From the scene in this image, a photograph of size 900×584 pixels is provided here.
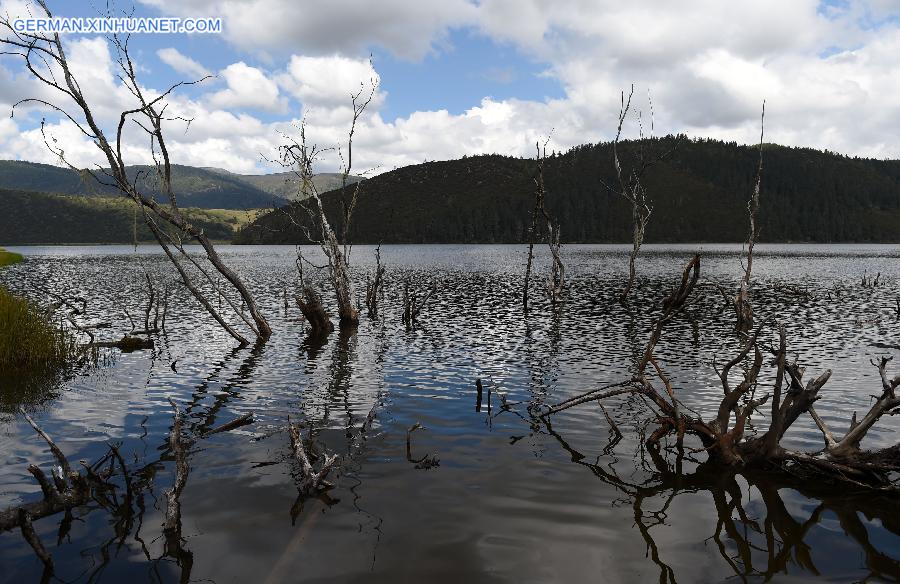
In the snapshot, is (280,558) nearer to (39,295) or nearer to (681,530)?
(681,530)

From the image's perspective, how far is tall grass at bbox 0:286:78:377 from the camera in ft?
55.9

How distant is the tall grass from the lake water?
6.07 feet

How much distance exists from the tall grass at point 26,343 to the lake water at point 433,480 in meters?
1.85

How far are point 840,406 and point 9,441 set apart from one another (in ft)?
60.1

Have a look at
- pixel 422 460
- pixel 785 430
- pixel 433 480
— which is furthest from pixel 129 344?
pixel 785 430

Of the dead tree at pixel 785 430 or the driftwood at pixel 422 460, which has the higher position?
the dead tree at pixel 785 430

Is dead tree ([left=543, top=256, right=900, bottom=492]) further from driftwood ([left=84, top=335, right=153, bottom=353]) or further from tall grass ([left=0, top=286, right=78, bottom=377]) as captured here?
driftwood ([left=84, top=335, right=153, bottom=353])

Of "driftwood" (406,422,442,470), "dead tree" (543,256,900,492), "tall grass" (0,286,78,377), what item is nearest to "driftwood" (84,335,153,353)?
"tall grass" (0,286,78,377)

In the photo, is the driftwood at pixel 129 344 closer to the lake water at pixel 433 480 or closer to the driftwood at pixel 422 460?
the lake water at pixel 433 480

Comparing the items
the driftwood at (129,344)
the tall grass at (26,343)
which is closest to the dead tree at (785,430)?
the tall grass at (26,343)

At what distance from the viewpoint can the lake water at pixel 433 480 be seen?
701 cm

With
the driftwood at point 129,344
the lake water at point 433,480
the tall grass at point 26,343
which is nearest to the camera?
the lake water at point 433,480

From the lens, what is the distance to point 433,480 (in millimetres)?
9555

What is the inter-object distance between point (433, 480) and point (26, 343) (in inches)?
593
